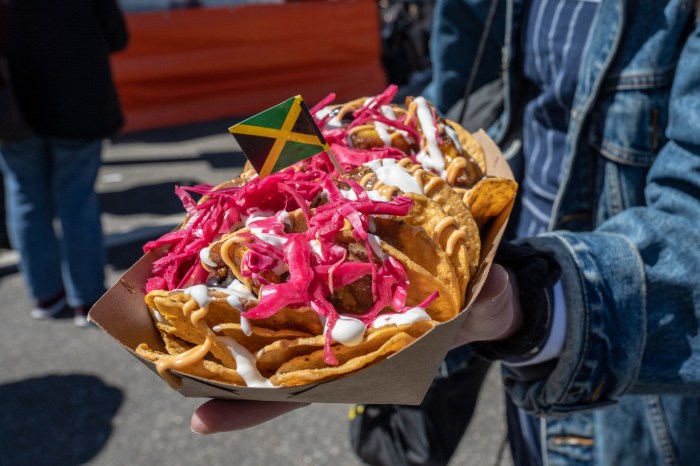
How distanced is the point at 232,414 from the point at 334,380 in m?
0.20

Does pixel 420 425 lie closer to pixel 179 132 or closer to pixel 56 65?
pixel 56 65

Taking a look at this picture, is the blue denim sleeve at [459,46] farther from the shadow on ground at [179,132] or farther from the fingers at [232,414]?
the shadow on ground at [179,132]

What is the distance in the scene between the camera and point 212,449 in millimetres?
2756

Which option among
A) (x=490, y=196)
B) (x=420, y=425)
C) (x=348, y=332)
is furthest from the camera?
(x=420, y=425)

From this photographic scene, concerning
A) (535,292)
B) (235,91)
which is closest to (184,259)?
(535,292)

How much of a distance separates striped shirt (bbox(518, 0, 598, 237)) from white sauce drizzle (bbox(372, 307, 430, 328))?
0.88 metres

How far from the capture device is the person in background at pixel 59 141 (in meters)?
3.66

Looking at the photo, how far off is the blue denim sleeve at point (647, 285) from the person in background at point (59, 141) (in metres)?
3.33

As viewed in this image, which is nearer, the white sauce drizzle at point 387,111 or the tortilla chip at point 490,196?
the tortilla chip at point 490,196

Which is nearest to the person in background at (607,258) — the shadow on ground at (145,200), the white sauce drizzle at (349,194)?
the white sauce drizzle at (349,194)

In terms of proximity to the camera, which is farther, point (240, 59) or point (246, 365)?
point (240, 59)

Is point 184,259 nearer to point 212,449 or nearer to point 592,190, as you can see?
point 592,190

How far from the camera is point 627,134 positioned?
55.8 inches

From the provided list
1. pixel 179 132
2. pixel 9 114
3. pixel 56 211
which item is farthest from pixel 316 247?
pixel 179 132
